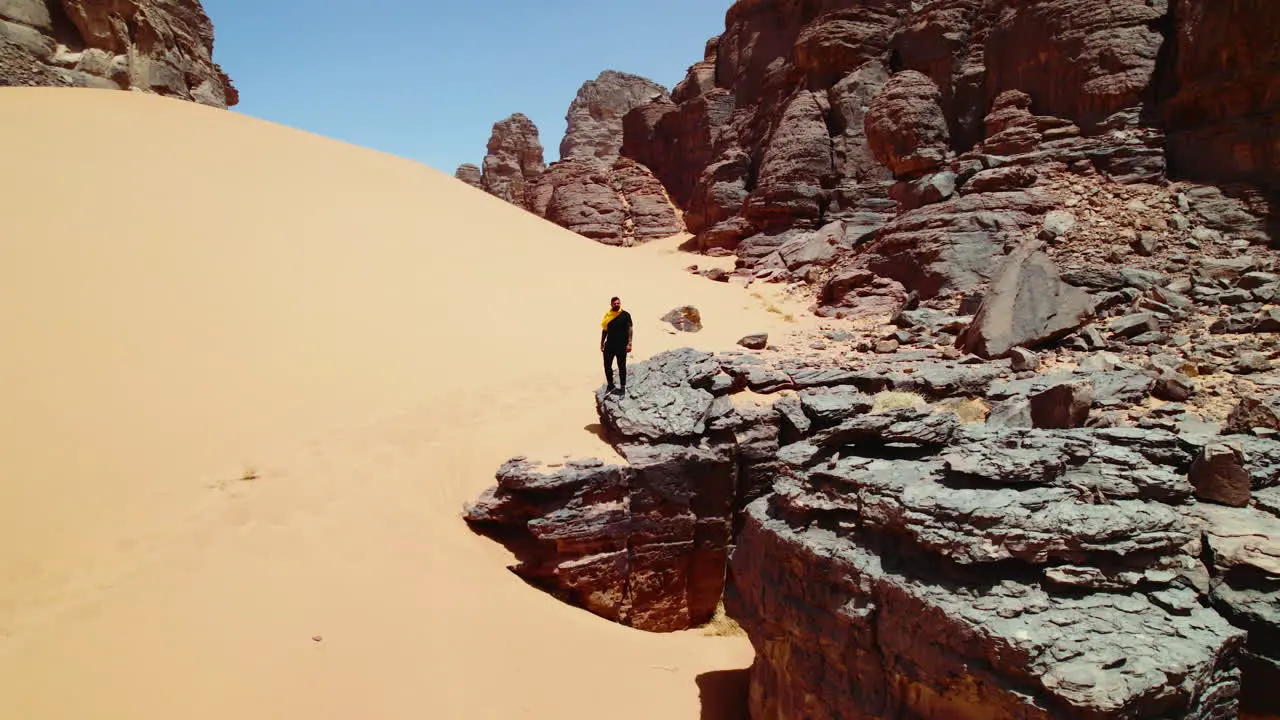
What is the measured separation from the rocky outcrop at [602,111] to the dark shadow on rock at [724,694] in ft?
162

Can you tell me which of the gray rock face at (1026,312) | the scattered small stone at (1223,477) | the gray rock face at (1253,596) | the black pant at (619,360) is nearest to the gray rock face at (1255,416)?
the scattered small stone at (1223,477)

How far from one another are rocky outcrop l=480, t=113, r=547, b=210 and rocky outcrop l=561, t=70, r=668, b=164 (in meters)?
6.76

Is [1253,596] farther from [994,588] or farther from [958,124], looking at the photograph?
[958,124]

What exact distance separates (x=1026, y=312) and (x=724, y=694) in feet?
27.0

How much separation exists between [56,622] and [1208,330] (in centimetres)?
→ 1390

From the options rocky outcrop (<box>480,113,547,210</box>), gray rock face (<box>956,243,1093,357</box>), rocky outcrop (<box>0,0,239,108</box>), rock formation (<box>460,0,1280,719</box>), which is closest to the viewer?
rock formation (<box>460,0,1280,719</box>)

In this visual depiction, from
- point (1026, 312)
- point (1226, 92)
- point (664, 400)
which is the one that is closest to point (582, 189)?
point (1226, 92)

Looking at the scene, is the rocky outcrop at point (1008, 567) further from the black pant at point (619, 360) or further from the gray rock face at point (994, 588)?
the black pant at point (619, 360)

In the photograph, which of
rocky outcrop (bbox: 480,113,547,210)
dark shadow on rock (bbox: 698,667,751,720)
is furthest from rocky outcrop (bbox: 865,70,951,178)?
rocky outcrop (bbox: 480,113,547,210)

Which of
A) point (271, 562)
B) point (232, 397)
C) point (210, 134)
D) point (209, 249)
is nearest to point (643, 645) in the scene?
point (271, 562)

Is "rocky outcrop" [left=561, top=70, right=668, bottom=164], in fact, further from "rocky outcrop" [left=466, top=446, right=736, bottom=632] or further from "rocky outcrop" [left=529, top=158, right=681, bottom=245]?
"rocky outcrop" [left=466, top=446, right=736, bottom=632]

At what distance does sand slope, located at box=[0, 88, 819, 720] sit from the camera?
14.7ft

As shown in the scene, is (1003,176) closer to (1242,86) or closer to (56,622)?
(1242,86)

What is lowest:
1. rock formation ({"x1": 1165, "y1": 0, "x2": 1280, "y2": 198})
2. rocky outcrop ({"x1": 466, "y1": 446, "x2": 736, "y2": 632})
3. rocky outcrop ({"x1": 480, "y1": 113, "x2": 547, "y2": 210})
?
rocky outcrop ({"x1": 466, "y1": 446, "x2": 736, "y2": 632})
